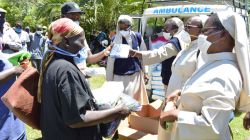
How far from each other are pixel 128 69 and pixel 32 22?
24.4m

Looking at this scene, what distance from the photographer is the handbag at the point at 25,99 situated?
7.91 feet

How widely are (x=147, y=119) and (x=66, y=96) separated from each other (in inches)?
66.5

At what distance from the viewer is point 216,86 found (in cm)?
225

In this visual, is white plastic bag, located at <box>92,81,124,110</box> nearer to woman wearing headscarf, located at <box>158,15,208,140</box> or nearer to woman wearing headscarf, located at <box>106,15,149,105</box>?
woman wearing headscarf, located at <box>158,15,208,140</box>

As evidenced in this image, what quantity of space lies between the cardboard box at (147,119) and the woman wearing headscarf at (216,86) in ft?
3.59

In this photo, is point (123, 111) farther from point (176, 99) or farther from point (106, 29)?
point (106, 29)

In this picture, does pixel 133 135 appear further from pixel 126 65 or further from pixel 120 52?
pixel 126 65

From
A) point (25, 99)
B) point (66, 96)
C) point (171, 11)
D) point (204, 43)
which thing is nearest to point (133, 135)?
point (204, 43)

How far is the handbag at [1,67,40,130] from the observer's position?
7.91 ft

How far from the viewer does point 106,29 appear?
1641cm

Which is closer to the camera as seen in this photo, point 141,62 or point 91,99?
point 91,99

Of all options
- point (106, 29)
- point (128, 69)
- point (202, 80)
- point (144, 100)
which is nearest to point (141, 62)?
point (128, 69)

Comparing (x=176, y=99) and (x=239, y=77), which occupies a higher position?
(x=239, y=77)

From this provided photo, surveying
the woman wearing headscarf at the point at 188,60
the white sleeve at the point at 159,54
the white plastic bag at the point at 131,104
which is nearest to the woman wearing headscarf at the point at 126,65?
the white sleeve at the point at 159,54
